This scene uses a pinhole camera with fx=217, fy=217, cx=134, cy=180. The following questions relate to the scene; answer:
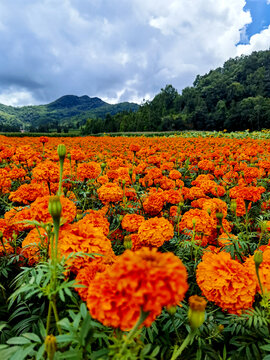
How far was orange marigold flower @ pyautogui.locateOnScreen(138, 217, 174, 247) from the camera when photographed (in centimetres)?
147

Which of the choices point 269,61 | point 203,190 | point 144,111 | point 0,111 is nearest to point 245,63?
point 269,61

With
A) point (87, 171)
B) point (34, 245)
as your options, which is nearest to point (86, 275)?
point (34, 245)

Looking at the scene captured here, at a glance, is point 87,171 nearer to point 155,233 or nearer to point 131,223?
point 131,223

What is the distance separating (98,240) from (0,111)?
19784 centimetres

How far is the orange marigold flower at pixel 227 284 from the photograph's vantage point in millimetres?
1063

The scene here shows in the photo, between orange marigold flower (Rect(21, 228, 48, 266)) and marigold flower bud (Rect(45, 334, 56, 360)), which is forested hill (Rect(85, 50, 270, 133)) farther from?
marigold flower bud (Rect(45, 334, 56, 360))

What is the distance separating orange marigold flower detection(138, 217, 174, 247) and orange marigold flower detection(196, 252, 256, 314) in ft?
1.20

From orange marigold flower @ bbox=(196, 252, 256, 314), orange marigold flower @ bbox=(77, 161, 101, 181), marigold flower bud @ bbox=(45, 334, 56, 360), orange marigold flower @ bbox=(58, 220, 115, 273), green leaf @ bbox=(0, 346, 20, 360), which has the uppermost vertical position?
orange marigold flower @ bbox=(77, 161, 101, 181)

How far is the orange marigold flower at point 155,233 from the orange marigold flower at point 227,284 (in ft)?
1.20

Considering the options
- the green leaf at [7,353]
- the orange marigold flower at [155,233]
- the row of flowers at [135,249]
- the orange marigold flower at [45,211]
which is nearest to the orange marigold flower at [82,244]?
the row of flowers at [135,249]

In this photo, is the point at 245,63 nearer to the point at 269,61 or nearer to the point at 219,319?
the point at 269,61

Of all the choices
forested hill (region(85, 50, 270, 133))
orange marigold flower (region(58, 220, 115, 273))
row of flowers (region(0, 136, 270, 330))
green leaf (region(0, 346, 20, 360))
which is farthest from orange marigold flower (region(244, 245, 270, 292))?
forested hill (region(85, 50, 270, 133))

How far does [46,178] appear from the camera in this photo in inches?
72.2

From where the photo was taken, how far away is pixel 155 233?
4.82 ft
